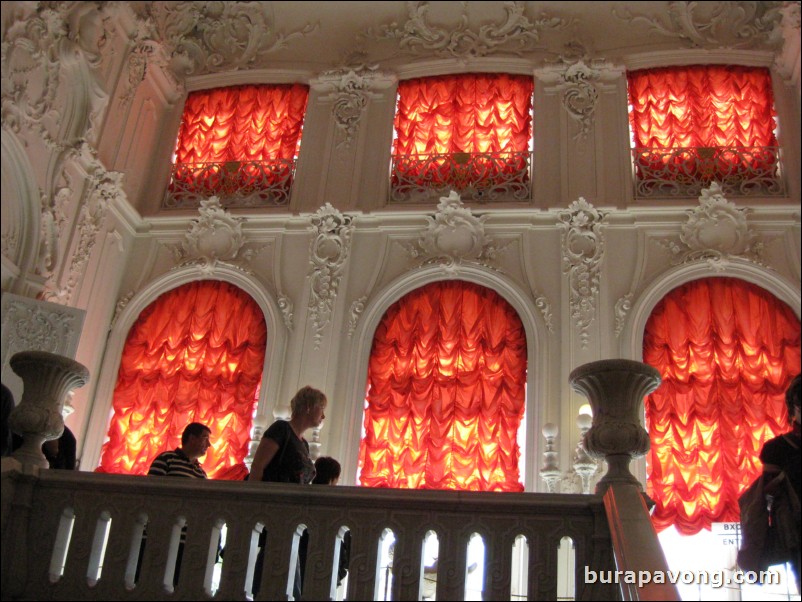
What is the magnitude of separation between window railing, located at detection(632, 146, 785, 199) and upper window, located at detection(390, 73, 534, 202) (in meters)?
1.49

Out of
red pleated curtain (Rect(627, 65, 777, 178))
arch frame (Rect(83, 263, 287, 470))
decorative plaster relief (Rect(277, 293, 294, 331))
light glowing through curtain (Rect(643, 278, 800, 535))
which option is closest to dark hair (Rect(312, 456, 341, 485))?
arch frame (Rect(83, 263, 287, 470))

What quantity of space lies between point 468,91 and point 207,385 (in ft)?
17.1

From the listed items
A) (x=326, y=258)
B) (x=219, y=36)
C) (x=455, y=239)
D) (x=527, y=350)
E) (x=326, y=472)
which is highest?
(x=219, y=36)

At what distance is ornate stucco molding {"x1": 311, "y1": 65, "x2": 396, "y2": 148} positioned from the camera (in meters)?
11.8

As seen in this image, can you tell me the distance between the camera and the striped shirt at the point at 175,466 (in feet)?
17.9

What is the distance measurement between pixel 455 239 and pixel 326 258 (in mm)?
1580

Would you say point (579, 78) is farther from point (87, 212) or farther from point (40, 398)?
point (40, 398)

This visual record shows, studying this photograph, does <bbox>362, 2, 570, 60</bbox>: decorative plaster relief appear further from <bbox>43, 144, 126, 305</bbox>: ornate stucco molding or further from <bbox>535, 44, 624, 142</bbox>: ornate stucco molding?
<bbox>43, 144, 126, 305</bbox>: ornate stucco molding

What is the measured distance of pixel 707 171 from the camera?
10797 millimetres

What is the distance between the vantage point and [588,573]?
14.0 feet

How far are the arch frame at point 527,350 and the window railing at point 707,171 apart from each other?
208cm

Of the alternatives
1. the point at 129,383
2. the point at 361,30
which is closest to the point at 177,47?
the point at 361,30

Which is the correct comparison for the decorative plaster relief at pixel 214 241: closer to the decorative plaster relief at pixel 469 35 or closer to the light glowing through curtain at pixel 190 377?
the light glowing through curtain at pixel 190 377

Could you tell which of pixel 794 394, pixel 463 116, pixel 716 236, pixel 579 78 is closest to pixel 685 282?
pixel 716 236
